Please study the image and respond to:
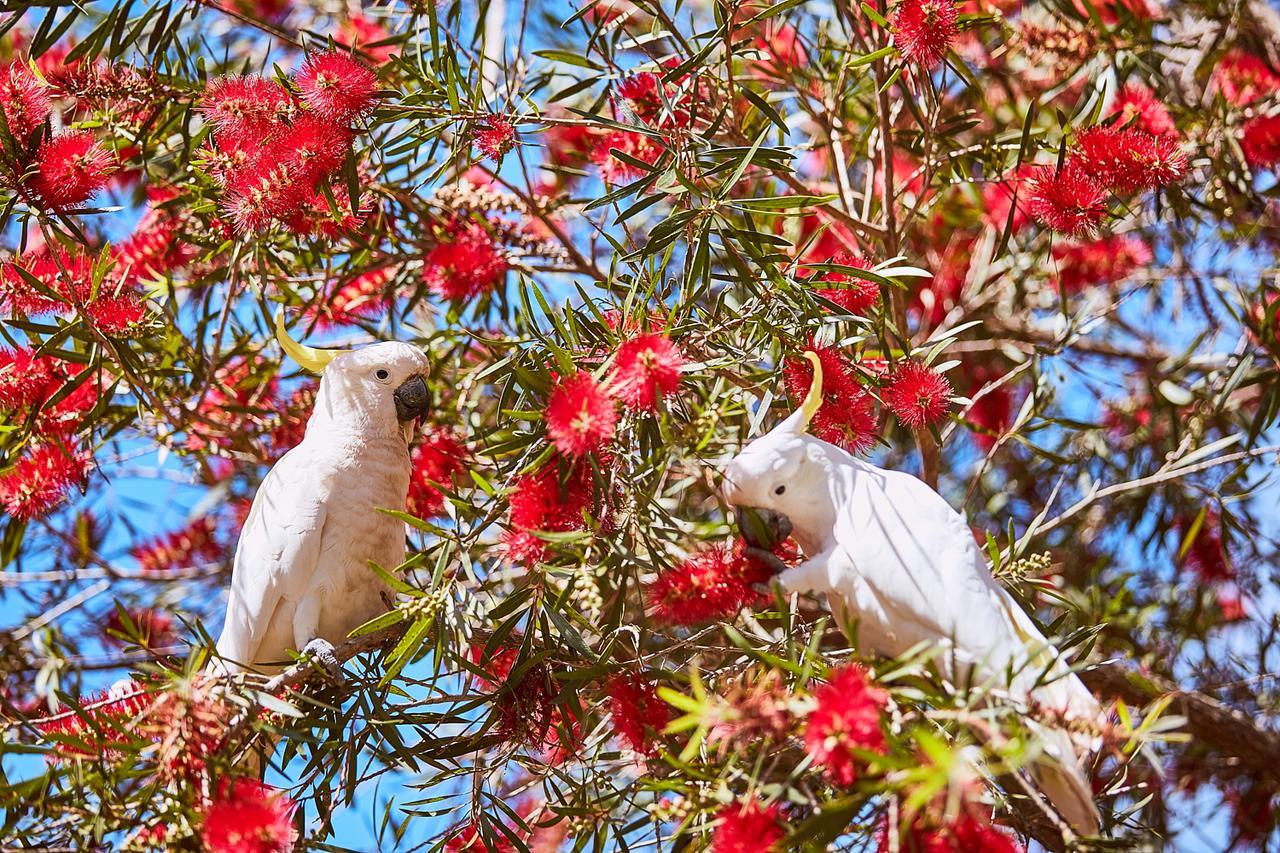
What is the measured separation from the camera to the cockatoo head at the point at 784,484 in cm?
160

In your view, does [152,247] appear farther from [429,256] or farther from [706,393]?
[706,393]

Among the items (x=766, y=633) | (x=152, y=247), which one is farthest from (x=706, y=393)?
(x=152, y=247)

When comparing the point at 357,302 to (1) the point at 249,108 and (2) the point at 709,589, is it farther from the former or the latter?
(2) the point at 709,589

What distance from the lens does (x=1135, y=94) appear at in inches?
Result: 89.1

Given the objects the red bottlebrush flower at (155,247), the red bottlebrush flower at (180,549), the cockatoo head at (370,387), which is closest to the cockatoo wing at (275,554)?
the cockatoo head at (370,387)

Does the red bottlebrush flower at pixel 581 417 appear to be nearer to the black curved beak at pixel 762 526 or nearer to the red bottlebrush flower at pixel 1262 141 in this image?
the black curved beak at pixel 762 526

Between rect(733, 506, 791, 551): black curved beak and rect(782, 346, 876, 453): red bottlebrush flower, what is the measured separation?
0.20 meters

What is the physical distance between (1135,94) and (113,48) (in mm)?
1849

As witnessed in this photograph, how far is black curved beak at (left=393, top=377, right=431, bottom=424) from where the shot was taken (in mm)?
2025

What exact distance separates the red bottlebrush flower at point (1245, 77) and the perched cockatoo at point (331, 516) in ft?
6.42

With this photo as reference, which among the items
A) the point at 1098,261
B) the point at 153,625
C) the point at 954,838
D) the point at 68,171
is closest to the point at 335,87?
the point at 68,171

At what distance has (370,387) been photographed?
202 centimetres

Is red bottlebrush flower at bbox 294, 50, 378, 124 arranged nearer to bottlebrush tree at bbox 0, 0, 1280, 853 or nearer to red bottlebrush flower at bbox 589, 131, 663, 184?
bottlebrush tree at bbox 0, 0, 1280, 853

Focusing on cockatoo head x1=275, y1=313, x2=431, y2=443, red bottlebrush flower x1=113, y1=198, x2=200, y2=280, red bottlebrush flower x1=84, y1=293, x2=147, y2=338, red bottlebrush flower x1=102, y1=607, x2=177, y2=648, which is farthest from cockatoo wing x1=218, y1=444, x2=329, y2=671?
red bottlebrush flower x1=102, y1=607, x2=177, y2=648
